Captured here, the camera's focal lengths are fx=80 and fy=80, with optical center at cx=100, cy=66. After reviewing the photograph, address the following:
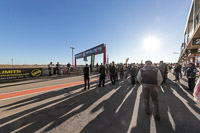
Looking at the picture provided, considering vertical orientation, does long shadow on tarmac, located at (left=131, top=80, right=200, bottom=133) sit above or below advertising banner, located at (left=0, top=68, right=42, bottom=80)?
below

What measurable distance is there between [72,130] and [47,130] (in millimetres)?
614

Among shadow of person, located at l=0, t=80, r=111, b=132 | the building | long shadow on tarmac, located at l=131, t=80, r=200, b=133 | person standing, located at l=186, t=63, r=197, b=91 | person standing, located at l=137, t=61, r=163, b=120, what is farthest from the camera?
the building

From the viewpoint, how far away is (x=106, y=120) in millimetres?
2338

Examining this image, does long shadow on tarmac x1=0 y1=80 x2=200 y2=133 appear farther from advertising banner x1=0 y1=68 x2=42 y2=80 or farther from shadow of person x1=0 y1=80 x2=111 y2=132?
advertising banner x1=0 y1=68 x2=42 y2=80

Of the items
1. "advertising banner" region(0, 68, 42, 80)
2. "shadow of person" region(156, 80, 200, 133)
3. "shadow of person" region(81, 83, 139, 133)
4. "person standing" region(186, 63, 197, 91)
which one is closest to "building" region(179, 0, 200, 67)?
"person standing" region(186, 63, 197, 91)

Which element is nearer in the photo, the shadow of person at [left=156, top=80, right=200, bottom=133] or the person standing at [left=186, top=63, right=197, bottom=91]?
the shadow of person at [left=156, top=80, right=200, bottom=133]

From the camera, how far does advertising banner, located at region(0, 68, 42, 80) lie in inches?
306

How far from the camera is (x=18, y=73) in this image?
8.62m

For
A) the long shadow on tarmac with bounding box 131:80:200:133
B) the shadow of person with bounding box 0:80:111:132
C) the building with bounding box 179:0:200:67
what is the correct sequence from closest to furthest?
the long shadow on tarmac with bounding box 131:80:200:133 → the shadow of person with bounding box 0:80:111:132 → the building with bounding box 179:0:200:67

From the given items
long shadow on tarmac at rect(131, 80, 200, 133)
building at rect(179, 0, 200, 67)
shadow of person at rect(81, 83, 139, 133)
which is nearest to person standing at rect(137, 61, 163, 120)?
long shadow on tarmac at rect(131, 80, 200, 133)

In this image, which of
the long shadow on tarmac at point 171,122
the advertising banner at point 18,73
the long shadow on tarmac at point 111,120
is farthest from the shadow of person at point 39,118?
the advertising banner at point 18,73

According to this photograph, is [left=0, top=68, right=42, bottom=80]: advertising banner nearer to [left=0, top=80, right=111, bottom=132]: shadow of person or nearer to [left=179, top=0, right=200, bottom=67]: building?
[left=0, top=80, right=111, bottom=132]: shadow of person

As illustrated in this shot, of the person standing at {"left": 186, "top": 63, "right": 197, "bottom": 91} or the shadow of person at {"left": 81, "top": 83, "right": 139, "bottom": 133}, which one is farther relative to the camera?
the person standing at {"left": 186, "top": 63, "right": 197, "bottom": 91}

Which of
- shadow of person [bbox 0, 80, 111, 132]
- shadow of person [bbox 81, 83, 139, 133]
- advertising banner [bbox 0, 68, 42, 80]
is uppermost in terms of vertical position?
advertising banner [bbox 0, 68, 42, 80]
